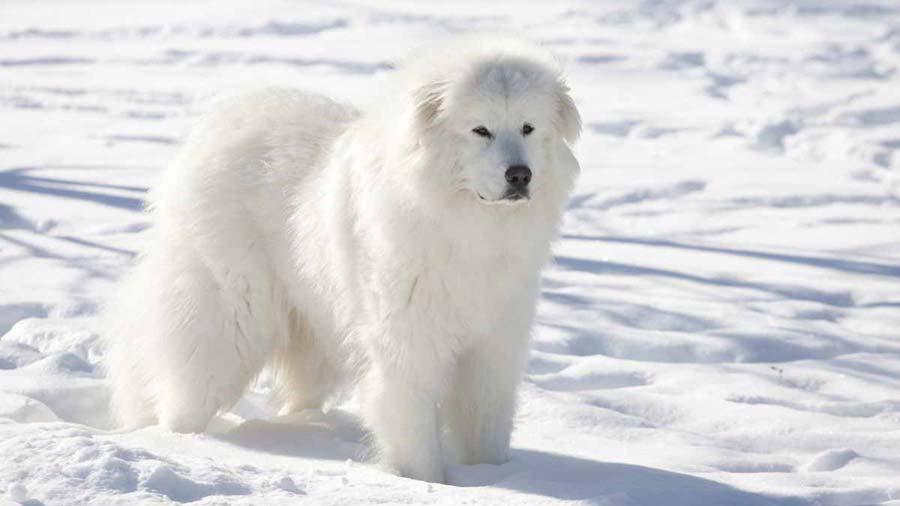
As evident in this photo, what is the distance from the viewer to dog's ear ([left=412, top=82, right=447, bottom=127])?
4.85m

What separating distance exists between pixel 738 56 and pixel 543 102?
11.1 meters

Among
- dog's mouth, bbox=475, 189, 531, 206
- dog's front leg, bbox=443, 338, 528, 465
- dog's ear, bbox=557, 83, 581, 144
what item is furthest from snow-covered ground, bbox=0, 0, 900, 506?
dog's ear, bbox=557, 83, 581, 144

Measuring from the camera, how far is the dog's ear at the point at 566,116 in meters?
4.96

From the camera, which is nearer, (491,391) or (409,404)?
(409,404)

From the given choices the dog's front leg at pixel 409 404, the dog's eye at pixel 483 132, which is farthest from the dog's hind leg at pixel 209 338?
the dog's eye at pixel 483 132

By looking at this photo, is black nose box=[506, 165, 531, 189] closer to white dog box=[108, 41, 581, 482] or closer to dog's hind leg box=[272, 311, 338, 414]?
white dog box=[108, 41, 581, 482]

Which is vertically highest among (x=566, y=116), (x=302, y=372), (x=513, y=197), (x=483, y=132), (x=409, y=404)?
(x=566, y=116)

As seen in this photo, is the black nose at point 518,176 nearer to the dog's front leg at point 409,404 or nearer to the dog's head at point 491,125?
the dog's head at point 491,125

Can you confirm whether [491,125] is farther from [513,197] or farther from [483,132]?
[513,197]

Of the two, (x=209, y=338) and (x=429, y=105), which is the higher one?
(x=429, y=105)

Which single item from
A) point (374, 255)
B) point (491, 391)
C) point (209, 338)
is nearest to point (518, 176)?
point (374, 255)

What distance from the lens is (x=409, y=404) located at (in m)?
4.96

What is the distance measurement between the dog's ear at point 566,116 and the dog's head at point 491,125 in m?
0.01

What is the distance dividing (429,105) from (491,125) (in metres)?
0.27
